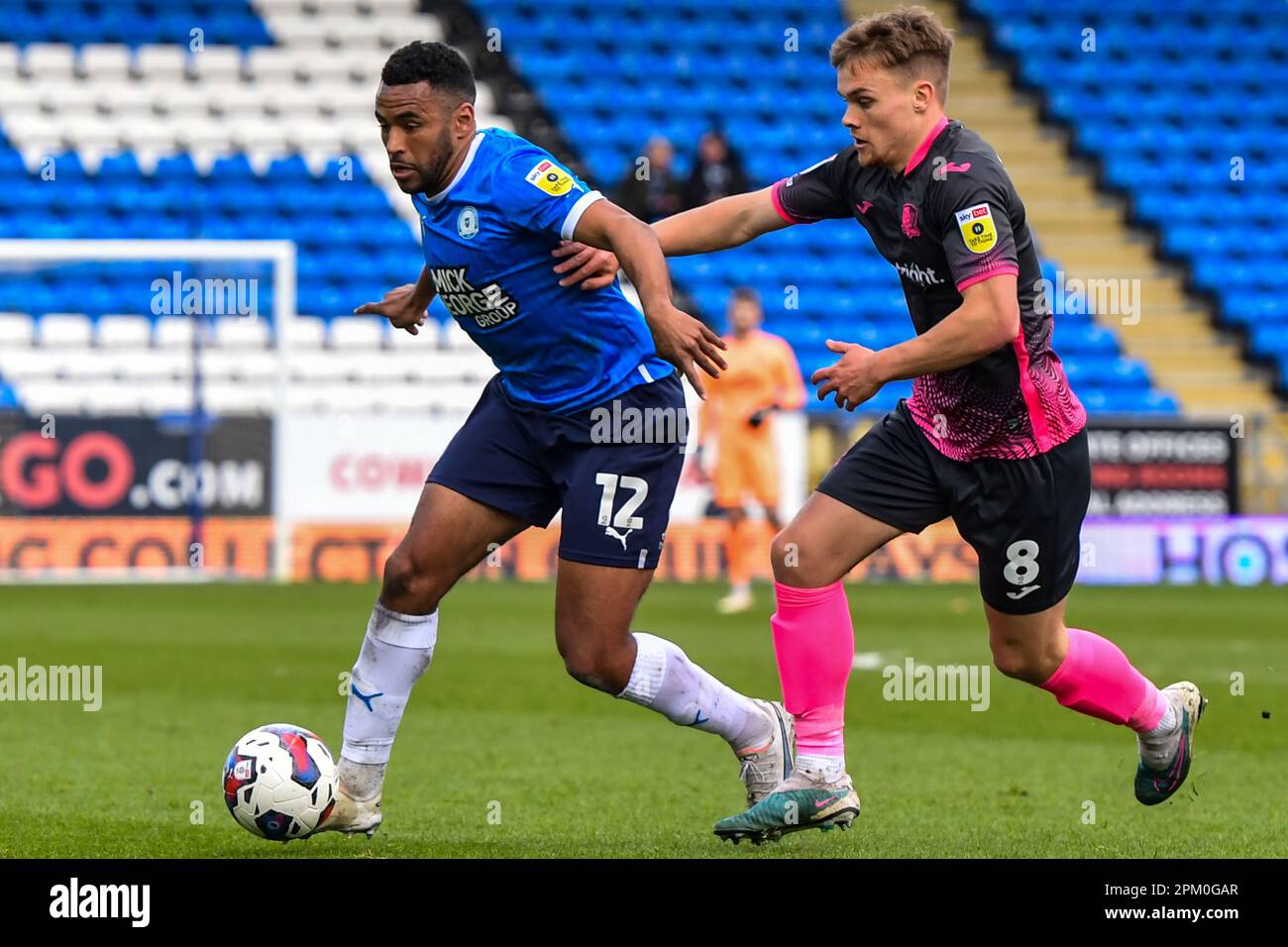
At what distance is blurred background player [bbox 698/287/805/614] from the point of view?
47.9ft

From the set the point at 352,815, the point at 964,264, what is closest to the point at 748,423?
the point at 352,815

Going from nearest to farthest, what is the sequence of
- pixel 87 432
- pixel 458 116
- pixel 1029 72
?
pixel 458 116
pixel 87 432
pixel 1029 72

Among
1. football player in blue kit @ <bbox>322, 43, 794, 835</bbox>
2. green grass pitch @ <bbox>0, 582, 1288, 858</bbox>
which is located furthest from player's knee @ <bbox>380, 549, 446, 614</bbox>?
green grass pitch @ <bbox>0, 582, 1288, 858</bbox>

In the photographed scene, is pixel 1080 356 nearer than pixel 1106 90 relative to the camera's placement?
Yes

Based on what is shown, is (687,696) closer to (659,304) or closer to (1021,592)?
(1021,592)

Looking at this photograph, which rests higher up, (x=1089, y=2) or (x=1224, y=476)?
(x=1089, y=2)

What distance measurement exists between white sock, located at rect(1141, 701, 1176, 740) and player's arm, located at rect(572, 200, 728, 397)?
72.0 inches

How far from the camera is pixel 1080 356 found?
20688 mm

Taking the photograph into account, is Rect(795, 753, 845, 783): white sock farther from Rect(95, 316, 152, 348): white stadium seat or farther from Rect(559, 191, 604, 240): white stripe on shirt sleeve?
Rect(95, 316, 152, 348): white stadium seat

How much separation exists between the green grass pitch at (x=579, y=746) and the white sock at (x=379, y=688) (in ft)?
0.80

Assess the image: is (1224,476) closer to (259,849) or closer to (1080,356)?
(1080,356)

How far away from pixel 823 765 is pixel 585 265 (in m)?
1.57
